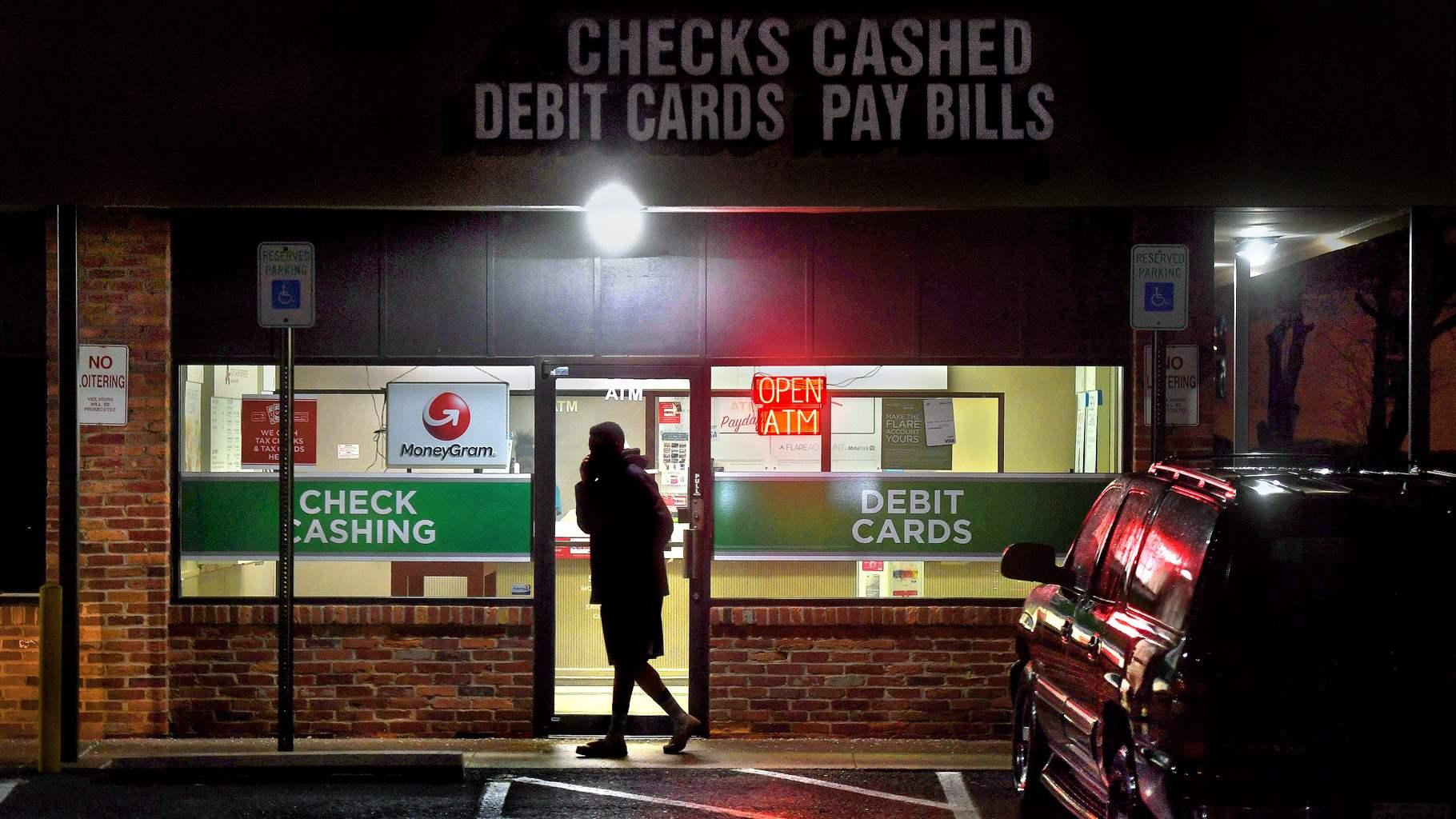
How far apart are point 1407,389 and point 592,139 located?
579cm

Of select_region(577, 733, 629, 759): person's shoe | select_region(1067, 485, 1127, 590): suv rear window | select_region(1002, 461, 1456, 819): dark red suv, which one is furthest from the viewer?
select_region(577, 733, 629, 759): person's shoe

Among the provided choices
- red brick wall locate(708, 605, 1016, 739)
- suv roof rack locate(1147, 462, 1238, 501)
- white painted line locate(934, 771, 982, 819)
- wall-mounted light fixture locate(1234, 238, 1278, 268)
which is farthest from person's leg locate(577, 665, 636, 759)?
wall-mounted light fixture locate(1234, 238, 1278, 268)

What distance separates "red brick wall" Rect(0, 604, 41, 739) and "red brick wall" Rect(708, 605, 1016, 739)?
4.63 m

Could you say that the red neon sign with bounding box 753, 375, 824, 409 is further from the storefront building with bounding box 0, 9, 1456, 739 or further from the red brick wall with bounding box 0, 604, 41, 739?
the red brick wall with bounding box 0, 604, 41, 739

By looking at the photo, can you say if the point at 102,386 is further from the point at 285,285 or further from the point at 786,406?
the point at 786,406

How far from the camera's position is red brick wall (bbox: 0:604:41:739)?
9172 mm

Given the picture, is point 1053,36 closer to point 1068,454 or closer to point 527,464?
point 1068,454

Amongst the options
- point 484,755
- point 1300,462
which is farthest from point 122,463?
point 1300,462

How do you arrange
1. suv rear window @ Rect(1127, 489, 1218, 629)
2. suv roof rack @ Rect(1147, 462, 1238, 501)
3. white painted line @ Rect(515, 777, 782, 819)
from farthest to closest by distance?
1. white painted line @ Rect(515, 777, 782, 819)
2. suv roof rack @ Rect(1147, 462, 1238, 501)
3. suv rear window @ Rect(1127, 489, 1218, 629)

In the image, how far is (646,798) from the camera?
7621 millimetres

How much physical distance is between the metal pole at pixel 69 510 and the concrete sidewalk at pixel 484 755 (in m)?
0.30

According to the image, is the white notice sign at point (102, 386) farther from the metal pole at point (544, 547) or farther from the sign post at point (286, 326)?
the metal pole at point (544, 547)

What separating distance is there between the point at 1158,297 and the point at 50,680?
713 centimetres

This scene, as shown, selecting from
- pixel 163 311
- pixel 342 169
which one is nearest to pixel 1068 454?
pixel 342 169
